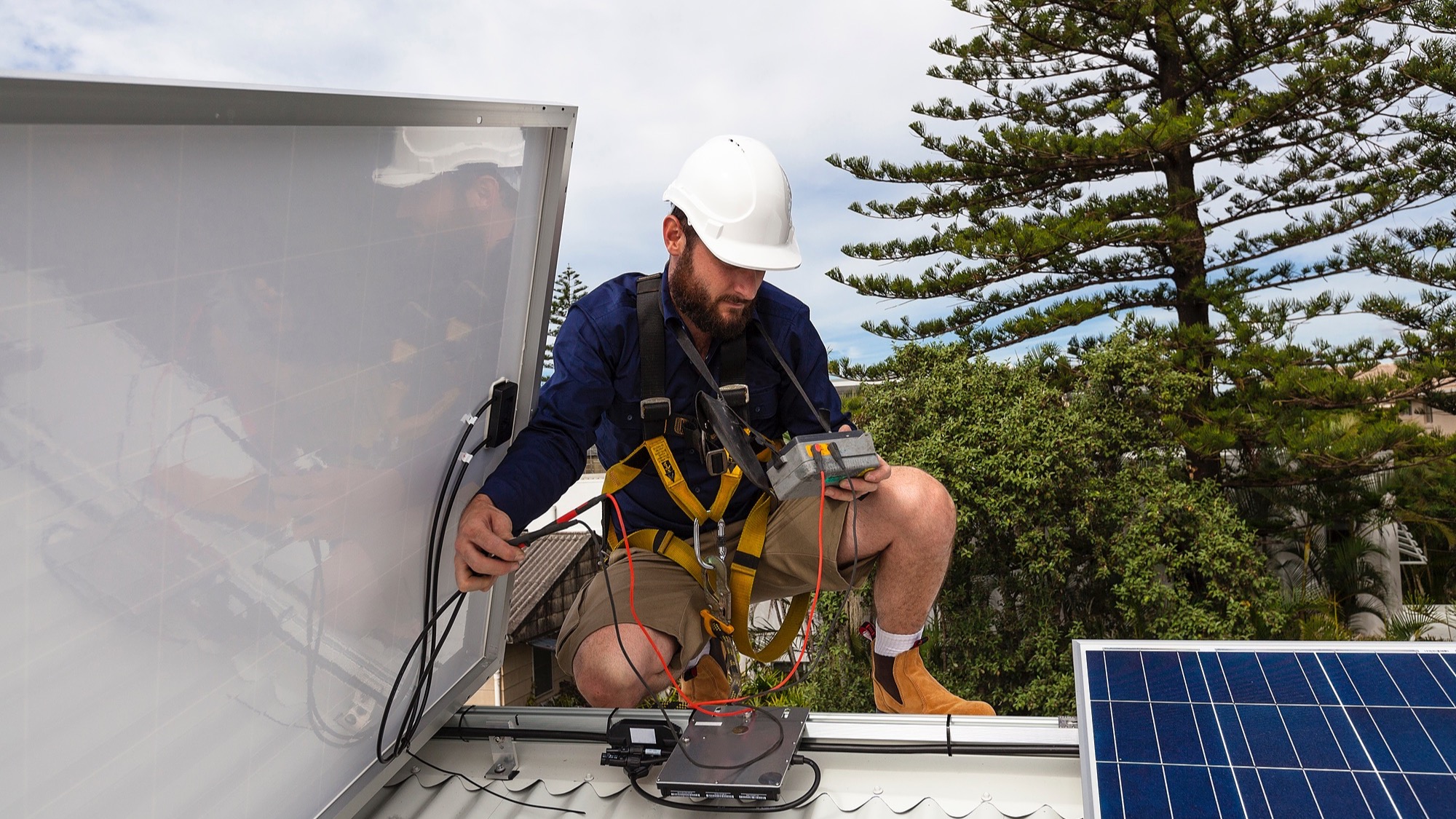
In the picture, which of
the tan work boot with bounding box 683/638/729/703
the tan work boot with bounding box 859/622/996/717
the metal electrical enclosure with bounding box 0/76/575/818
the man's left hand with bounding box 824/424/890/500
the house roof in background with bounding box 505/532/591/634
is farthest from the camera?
the house roof in background with bounding box 505/532/591/634

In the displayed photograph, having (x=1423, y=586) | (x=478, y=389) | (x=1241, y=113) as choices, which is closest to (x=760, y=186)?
(x=478, y=389)

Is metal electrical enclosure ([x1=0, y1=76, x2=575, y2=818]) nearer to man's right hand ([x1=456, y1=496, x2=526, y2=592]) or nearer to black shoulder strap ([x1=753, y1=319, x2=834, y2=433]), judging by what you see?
man's right hand ([x1=456, y1=496, x2=526, y2=592])

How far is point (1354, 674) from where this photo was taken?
156cm

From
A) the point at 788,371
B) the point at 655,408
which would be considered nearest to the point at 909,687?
the point at 788,371

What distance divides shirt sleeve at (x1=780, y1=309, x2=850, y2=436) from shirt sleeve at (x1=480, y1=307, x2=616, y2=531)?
1.47 feet

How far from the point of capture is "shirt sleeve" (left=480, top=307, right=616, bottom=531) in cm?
181

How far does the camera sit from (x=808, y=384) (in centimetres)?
238

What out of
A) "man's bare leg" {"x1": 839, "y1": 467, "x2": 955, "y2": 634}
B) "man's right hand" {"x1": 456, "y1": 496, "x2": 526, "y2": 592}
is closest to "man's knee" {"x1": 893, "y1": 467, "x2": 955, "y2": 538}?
"man's bare leg" {"x1": 839, "y1": 467, "x2": 955, "y2": 634}

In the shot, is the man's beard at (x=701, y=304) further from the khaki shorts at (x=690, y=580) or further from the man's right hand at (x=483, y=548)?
the man's right hand at (x=483, y=548)

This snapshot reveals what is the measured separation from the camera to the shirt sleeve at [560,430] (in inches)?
71.2

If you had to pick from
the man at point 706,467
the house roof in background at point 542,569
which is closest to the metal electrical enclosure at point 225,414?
the man at point 706,467

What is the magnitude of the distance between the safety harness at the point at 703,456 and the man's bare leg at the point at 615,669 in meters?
0.17

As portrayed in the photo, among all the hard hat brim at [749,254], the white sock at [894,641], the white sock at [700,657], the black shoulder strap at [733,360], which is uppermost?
the hard hat brim at [749,254]

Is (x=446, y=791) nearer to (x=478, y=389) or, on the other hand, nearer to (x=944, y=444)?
(x=478, y=389)
